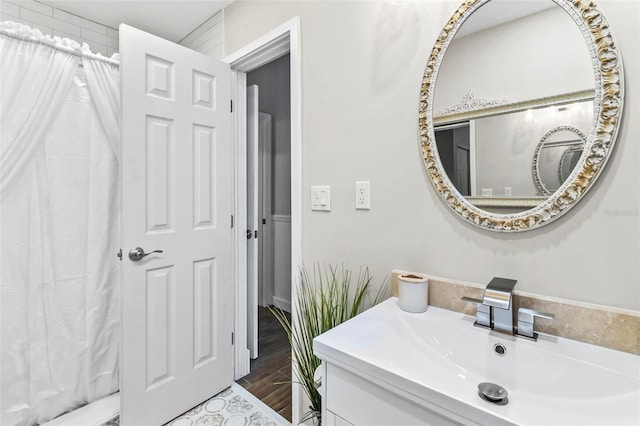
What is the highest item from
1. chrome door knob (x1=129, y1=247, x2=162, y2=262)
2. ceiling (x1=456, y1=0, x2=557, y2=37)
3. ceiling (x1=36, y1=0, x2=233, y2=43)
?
ceiling (x1=36, y1=0, x2=233, y2=43)

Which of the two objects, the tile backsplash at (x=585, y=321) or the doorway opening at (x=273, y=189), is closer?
the tile backsplash at (x=585, y=321)

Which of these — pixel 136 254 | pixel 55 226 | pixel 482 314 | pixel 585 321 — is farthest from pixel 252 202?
pixel 585 321

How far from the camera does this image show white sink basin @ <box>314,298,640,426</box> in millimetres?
639

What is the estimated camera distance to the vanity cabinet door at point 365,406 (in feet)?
2.29

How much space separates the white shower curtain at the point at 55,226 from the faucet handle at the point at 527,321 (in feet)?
6.99

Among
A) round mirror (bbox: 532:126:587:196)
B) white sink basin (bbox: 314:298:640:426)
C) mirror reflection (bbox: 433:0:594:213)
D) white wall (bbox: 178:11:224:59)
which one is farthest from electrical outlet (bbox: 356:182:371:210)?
white wall (bbox: 178:11:224:59)

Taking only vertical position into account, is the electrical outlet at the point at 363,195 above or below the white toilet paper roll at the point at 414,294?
above

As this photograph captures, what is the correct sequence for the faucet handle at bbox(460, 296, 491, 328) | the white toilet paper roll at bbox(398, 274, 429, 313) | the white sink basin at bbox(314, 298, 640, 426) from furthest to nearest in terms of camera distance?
1. the white toilet paper roll at bbox(398, 274, 429, 313)
2. the faucet handle at bbox(460, 296, 491, 328)
3. the white sink basin at bbox(314, 298, 640, 426)

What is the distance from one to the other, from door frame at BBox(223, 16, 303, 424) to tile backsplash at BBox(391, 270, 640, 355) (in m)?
0.90

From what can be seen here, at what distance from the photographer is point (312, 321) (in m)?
1.36

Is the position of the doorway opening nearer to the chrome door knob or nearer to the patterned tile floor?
the patterned tile floor

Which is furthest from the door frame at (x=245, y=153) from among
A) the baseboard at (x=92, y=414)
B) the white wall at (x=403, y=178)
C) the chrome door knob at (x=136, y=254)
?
the baseboard at (x=92, y=414)

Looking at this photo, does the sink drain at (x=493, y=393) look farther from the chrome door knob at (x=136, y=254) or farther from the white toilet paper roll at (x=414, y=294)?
the chrome door knob at (x=136, y=254)

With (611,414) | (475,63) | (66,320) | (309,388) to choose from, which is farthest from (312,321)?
(66,320)
